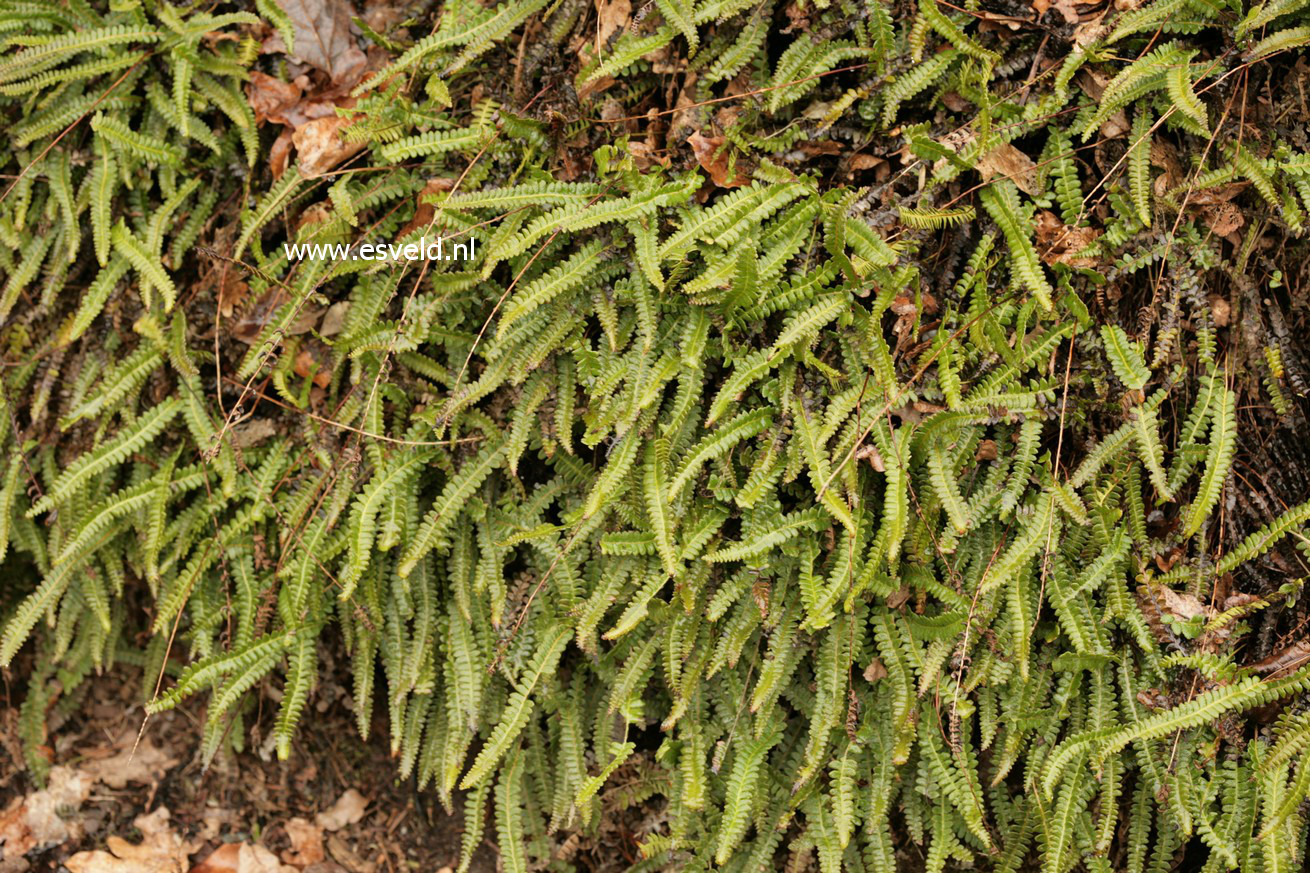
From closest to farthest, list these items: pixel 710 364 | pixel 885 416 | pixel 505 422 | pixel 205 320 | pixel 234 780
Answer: pixel 885 416
pixel 710 364
pixel 505 422
pixel 205 320
pixel 234 780

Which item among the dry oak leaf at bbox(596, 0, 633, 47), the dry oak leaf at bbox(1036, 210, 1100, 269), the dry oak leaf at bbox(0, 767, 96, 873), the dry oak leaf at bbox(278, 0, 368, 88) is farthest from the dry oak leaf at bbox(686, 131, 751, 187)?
the dry oak leaf at bbox(0, 767, 96, 873)

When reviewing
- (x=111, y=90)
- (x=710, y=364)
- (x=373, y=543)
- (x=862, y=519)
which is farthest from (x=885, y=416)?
(x=111, y=90)

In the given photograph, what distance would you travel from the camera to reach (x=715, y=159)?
2887 mm

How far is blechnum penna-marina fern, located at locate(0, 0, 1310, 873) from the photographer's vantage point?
2.70 metres

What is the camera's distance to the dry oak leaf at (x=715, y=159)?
287cm

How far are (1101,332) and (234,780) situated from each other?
12.5ft

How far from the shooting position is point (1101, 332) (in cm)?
274

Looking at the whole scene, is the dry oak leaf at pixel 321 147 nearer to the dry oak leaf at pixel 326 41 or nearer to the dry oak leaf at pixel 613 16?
the dry oak leaf at pixel 326 41

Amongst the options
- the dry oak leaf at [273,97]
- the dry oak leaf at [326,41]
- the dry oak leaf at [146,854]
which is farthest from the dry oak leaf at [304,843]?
the dry oak leaf at [326,41]

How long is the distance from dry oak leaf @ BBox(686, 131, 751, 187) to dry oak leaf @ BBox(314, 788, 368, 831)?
9.57 ft

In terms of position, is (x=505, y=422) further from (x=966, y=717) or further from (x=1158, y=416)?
(x=1158, y=416)

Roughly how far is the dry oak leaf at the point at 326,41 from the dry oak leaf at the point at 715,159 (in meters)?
1.34

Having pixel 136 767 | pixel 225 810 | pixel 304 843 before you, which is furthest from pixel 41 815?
pixel 304 843

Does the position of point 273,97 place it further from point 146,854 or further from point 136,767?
point 146,854
